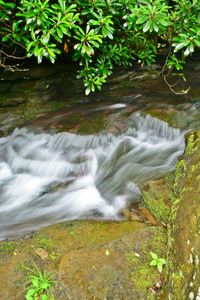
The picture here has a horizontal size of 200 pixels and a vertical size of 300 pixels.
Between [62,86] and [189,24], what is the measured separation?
9.24ft

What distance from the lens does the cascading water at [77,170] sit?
12.9 ft

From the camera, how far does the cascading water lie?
3945 millimetres

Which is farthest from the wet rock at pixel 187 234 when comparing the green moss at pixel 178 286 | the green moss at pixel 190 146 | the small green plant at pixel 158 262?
the green moss at pixel 190 146

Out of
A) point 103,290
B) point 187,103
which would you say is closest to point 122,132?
point 187,103

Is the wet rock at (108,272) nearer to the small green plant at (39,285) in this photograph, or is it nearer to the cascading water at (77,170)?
the small green plant at (39,285)

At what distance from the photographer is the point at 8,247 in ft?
10.4

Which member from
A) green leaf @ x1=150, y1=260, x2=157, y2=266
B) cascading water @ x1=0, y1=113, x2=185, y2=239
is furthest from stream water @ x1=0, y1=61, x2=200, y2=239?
green leaf @ x1=150, y1=260, x2=157, y2=266

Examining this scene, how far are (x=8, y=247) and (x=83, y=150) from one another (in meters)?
2.09

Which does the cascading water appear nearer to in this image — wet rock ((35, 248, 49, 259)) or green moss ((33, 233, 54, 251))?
green moss ((33, 233, 54, 251))

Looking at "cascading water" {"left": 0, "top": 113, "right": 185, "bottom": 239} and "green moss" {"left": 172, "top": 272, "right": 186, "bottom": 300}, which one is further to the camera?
"cascading water" {"left": 0, "top": 113, "right": 185, "bottom": 239}

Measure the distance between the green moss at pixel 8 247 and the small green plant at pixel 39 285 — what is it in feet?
1.12

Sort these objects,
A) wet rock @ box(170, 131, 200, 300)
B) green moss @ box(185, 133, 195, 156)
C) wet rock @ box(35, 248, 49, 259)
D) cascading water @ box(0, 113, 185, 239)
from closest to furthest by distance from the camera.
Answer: wet rock @ box(170, 131, 200, 300) → wet rock @ box(35, 248, 49, 259) → cascading water @ box(0, 113, 185, 239) → green moss @ box(185, 133, 195, 156)

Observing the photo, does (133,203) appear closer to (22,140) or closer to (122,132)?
(122,132)

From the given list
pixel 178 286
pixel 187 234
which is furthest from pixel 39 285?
pixel 187 234
